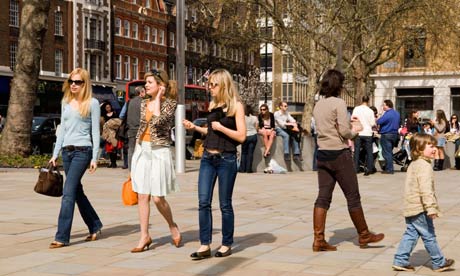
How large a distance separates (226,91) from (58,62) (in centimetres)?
5378

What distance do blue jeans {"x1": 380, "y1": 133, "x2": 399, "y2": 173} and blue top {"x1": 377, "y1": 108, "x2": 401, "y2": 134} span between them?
0.10 meters

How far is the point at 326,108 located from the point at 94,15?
193ft

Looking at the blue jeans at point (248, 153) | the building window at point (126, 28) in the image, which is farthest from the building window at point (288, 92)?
the blue jeans at point (248, 153)

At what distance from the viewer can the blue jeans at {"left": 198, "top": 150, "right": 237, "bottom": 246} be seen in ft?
25.6

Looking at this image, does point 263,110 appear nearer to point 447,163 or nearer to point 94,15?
point 447,163

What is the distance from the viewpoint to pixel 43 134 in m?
29.4

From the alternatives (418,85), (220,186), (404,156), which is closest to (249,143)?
(404,156)

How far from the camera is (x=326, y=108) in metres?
8.45

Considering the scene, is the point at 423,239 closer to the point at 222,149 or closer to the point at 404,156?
the point at 222,149

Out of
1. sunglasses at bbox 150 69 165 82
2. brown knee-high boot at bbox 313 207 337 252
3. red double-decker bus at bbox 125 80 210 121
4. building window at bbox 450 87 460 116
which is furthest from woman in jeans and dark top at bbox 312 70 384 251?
building window at bbox 450 87 460 116

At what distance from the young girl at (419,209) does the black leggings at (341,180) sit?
1.21 metres

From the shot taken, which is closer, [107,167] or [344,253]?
[344,253]

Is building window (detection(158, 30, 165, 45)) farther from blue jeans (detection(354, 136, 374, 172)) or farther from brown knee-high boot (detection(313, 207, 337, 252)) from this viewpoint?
brown knee-high boot (detection(313, 207, 337, 252))

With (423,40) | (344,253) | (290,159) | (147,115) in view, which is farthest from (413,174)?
(423,40)
